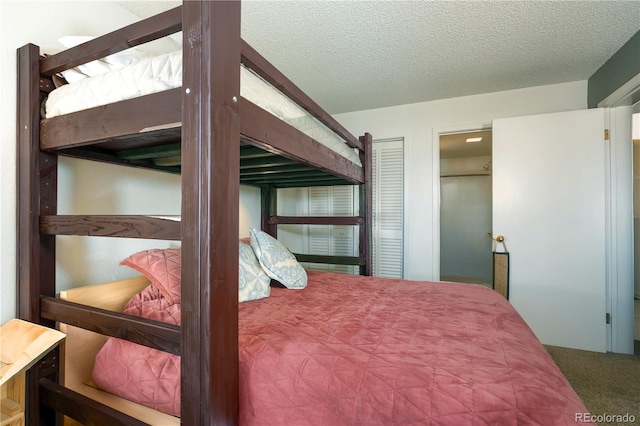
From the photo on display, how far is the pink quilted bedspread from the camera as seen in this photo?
2.20ft

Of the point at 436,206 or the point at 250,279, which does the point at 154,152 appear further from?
the point at 436,206

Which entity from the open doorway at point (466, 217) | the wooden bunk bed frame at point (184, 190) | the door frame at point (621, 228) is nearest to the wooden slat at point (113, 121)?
the wooden bunk bed frame at point (184, 190)

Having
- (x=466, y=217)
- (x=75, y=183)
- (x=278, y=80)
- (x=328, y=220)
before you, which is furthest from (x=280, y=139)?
(x=466, y=217)

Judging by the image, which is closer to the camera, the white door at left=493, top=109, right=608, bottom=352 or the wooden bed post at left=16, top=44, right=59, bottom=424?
the wooden bed post at left=16, top=44, right=59, bottom=424

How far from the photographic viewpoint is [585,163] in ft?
7.61

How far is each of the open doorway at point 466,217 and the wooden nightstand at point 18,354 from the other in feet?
16.8

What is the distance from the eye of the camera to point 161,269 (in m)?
1.23

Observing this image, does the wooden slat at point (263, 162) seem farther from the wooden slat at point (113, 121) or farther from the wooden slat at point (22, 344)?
the wooden slat at point (22, 344)

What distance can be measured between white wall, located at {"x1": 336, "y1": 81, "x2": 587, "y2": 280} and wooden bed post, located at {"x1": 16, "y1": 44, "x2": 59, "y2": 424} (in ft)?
9.05

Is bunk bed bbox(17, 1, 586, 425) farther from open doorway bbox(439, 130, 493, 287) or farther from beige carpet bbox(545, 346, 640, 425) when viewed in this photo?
open doorway bbox(439, 130, 493, 287)

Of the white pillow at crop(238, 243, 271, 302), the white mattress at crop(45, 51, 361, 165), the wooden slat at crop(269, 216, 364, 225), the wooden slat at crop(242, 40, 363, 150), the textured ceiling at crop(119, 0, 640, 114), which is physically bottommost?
the white pillow at crop(238, 243, 271, 302)

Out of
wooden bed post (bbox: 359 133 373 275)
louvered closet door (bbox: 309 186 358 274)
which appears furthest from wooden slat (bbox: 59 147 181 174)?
louvered closet door (bbox: 309 186 358 274)

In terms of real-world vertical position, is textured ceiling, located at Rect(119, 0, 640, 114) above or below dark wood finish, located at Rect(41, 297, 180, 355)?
above

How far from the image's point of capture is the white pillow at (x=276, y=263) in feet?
5.36
